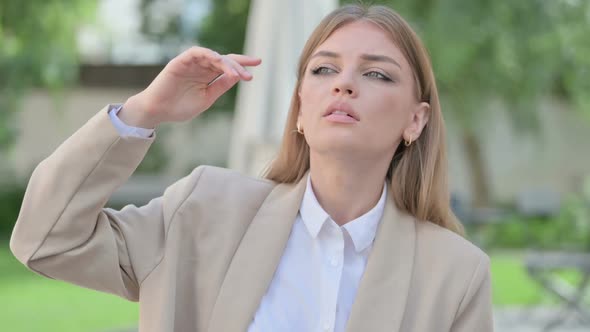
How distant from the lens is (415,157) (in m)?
2.07

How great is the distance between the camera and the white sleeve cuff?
5.69 feet

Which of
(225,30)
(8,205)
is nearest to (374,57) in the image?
(8,205)

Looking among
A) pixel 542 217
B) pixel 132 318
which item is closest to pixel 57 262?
pixel 132 318

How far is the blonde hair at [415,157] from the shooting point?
77.9 inches

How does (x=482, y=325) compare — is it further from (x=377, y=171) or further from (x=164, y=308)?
(x=164, y=308)

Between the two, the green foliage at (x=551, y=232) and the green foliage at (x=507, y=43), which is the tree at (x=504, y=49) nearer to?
the green foliage at (x=507, y=43)

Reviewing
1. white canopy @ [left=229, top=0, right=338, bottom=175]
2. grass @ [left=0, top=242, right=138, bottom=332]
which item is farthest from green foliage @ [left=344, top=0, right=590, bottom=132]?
white canopy @ [left=229, top=0, right=338, bottom=175]

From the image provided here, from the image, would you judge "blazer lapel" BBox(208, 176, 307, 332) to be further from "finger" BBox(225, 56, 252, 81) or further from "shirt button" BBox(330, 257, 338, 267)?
"finger" BBox(225, 56, 252, 81)

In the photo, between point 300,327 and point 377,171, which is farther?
point 377,171

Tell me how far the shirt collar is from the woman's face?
113 mm

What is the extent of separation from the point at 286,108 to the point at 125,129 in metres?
3.30

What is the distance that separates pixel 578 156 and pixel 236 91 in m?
6.77

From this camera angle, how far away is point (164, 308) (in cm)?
178

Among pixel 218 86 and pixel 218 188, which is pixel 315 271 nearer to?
pixel 218 188
